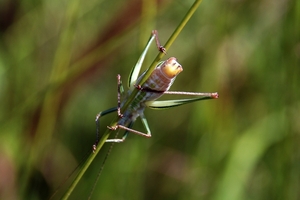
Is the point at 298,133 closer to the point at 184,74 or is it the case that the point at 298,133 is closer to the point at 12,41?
the point at 184,74

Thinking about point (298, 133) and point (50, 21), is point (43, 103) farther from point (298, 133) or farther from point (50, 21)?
point (298, 133)

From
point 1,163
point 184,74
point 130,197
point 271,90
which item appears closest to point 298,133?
point 271,90

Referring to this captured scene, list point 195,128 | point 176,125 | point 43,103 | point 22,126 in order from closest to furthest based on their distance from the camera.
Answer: point 43,103 < point 22,126 < point 195,128 < point 176,125

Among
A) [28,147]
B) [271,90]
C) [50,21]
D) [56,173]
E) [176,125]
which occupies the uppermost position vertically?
[50,21]

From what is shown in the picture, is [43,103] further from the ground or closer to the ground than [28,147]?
further from the ground

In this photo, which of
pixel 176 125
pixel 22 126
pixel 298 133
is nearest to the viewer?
pixel 22 126

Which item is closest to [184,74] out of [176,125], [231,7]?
[176,125]

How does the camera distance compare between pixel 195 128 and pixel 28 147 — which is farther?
pixel 195 128
